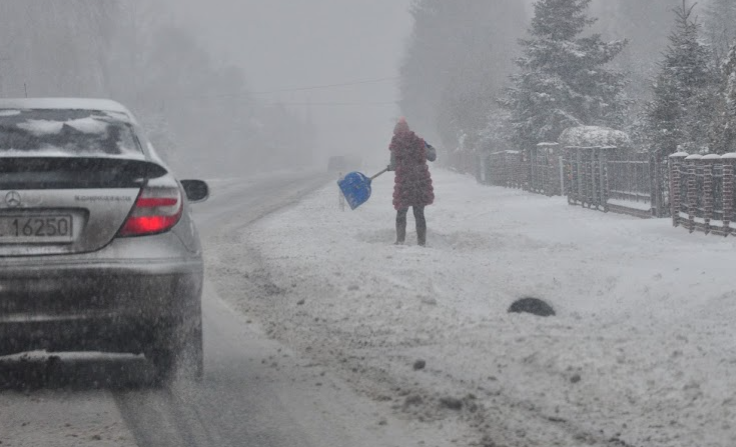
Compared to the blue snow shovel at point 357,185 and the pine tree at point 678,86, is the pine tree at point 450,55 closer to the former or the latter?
the pine tree at point 678,86

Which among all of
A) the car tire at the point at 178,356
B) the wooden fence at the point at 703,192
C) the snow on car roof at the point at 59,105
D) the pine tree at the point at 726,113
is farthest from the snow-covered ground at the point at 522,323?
the snow on car roof at the point at 59,105

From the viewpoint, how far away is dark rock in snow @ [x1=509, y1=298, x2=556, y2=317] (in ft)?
30.1

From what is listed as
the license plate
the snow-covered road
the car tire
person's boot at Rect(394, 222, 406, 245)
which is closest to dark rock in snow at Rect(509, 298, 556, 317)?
the snow-covered road

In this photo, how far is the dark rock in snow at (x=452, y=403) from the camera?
17.5 ft

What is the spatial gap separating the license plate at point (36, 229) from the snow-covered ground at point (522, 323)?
1.69 meters

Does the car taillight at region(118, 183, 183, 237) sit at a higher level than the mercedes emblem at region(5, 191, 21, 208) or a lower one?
lower

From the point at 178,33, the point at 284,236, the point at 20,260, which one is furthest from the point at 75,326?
the point at 178,33

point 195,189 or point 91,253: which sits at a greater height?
point 195,189

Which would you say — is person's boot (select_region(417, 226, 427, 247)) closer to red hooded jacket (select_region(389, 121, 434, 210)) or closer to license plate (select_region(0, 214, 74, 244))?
red hooded jacket (select_region(389, 121, 434, 210))

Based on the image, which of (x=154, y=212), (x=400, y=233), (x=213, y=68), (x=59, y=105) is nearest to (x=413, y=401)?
(x=154, y=212)

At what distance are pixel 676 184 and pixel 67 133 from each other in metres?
12.8

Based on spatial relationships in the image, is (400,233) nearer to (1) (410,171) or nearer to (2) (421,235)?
(2) (421,235)

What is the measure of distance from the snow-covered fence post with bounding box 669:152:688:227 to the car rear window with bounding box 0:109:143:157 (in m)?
12.0

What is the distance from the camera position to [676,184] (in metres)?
17.2
